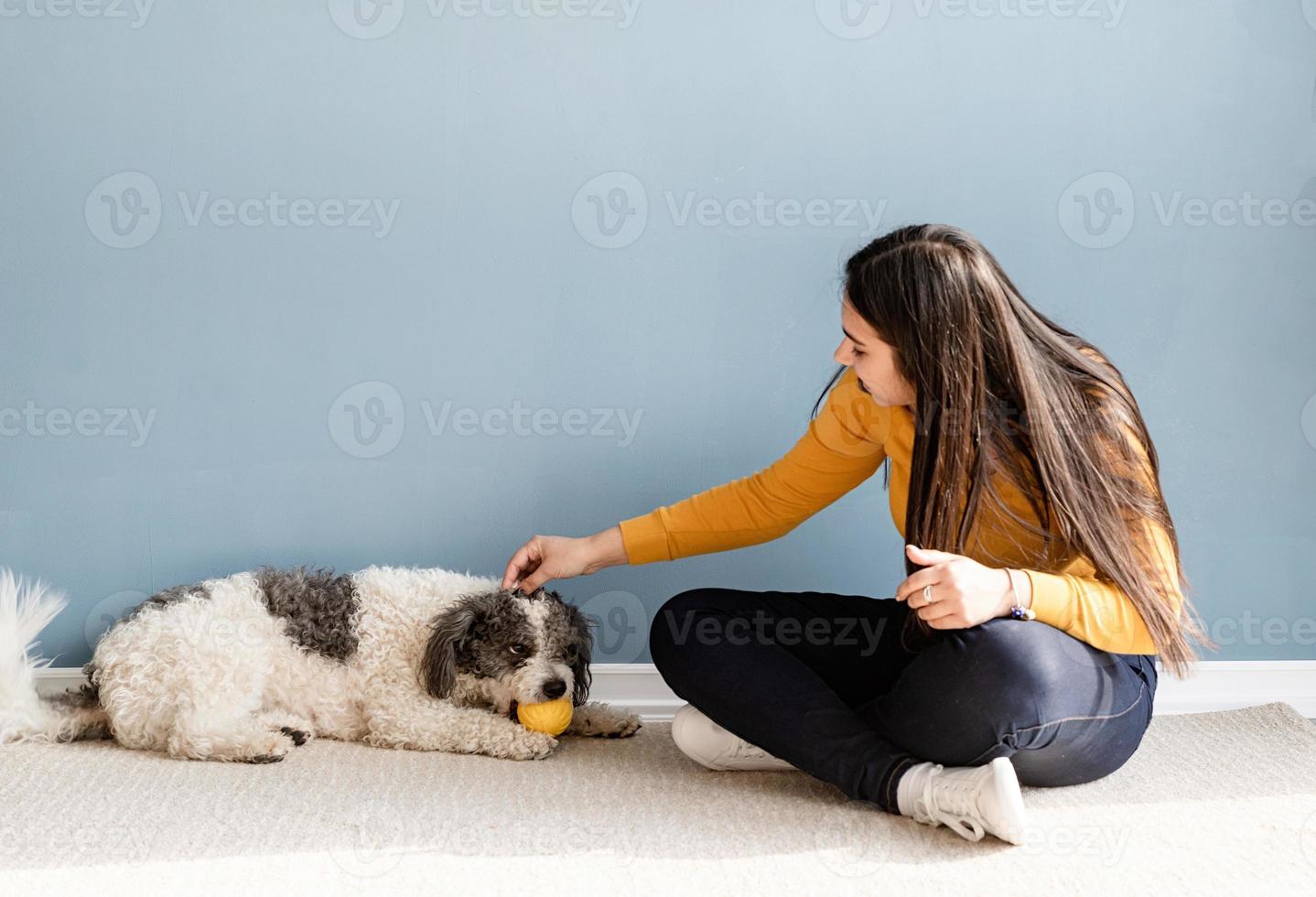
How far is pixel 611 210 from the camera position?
7.19ft

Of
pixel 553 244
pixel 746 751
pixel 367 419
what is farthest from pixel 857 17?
pixel 746 751

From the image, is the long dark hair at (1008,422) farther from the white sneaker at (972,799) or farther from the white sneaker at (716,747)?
the white sneaker at (716,747)

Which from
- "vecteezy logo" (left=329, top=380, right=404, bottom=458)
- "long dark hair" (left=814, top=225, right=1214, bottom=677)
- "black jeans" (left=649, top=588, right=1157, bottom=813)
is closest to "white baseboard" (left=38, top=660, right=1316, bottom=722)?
"black jeans" (left=649, top=588, right=1157, bottom=813)

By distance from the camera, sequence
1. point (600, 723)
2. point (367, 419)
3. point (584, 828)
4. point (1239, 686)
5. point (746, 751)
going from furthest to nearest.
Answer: point (1239, 686), point (367, 419), point (600, 723), point (746, 751), point (584, 828)

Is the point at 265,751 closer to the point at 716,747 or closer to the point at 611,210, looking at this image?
the point at 716,747

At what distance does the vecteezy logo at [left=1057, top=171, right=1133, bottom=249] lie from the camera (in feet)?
7.32

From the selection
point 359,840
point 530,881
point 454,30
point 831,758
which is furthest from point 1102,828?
point 454,30

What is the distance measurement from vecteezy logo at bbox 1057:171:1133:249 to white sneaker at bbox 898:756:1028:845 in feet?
3.80

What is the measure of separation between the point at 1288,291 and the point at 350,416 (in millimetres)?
1901

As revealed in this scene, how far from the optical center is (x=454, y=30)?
2148 millimetres

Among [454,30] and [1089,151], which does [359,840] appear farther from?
[1089,151]

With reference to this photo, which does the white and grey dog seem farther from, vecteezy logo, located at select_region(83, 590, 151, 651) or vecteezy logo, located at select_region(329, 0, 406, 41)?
vecteezy logo, located at select_region(329, 0, 406, 41)

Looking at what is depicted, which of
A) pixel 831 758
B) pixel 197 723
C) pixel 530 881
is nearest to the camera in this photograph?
pixel 530 881

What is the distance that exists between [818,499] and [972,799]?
625mm
